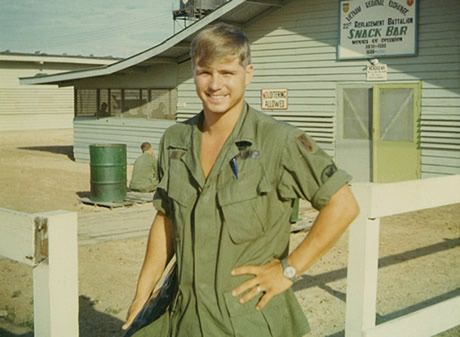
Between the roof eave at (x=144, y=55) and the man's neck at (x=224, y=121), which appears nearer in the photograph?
the man's neck at (x=224, y=121)

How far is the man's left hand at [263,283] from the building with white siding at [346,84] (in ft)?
38.1

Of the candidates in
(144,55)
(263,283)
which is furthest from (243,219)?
(144,55)

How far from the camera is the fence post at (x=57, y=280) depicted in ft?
8.13

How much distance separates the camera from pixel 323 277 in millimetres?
6949

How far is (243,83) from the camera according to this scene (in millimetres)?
2365

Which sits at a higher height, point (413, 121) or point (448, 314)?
point (413, 121)

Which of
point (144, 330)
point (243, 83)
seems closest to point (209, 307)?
point (144, 330)

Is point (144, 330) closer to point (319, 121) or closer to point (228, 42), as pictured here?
point (228, 42)

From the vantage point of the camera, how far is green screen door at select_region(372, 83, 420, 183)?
1358cm

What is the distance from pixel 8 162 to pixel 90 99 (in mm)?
3261

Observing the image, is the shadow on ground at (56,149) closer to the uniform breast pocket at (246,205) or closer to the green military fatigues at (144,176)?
A: the green military fatigues at (144,176)

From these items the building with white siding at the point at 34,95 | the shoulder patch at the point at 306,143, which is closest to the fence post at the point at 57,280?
the shoulder patch at the point at 306,143

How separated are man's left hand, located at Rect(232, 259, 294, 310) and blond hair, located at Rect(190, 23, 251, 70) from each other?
73 cm

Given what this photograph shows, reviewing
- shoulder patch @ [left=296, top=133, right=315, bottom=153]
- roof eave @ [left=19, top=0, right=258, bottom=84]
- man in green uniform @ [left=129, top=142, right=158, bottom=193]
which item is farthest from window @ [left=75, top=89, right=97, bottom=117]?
shoulder patch @ [left=296, top=133, right=315, bottom=153]
